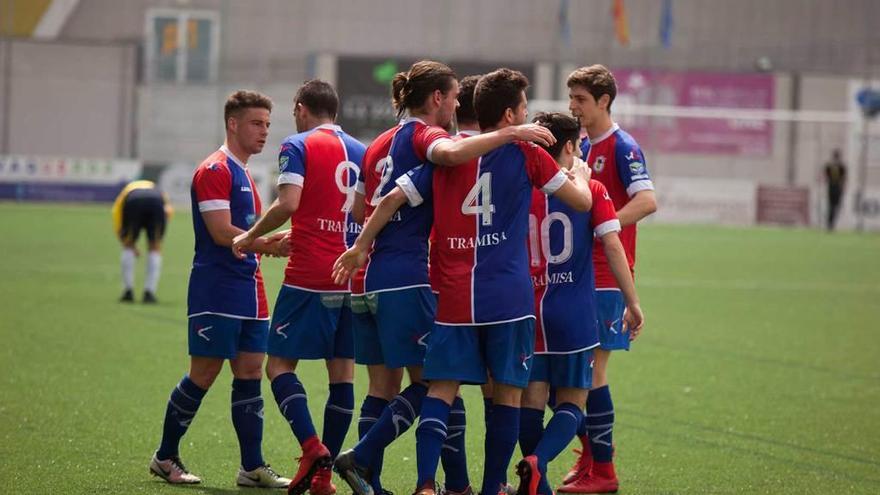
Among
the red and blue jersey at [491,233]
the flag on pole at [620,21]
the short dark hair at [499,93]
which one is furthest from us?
the flag on pole at [620,21]

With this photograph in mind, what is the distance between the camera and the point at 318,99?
683cm

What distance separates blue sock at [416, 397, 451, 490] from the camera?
231 inches

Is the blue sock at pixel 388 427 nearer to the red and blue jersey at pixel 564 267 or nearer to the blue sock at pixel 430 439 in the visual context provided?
the blue sock at pixel 430 439

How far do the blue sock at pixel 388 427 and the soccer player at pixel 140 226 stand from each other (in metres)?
10.4

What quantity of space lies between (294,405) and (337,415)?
306mm

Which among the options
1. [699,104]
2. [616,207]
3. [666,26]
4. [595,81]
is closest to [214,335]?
[616,207]

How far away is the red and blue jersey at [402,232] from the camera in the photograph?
6.10 m

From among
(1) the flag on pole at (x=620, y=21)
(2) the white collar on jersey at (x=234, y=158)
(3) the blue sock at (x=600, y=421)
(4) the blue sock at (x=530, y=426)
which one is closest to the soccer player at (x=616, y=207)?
(3) the blue sock at (x=600, y=421)

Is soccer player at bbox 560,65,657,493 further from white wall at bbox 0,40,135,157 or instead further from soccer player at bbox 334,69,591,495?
white wall at bbox 0,40,135,157

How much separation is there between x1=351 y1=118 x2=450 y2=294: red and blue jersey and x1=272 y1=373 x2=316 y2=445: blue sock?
28.2 inches

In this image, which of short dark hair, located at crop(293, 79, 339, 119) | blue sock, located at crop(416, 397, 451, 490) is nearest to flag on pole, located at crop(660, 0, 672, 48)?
short dark hair, located at crop(293, 79, 339, 119)

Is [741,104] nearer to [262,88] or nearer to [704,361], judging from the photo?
[262,88]

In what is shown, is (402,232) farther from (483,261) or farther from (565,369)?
(565,369)

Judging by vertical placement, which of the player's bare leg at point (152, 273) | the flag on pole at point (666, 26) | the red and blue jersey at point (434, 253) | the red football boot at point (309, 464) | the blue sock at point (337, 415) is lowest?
the red football boot at point (309, 464)
